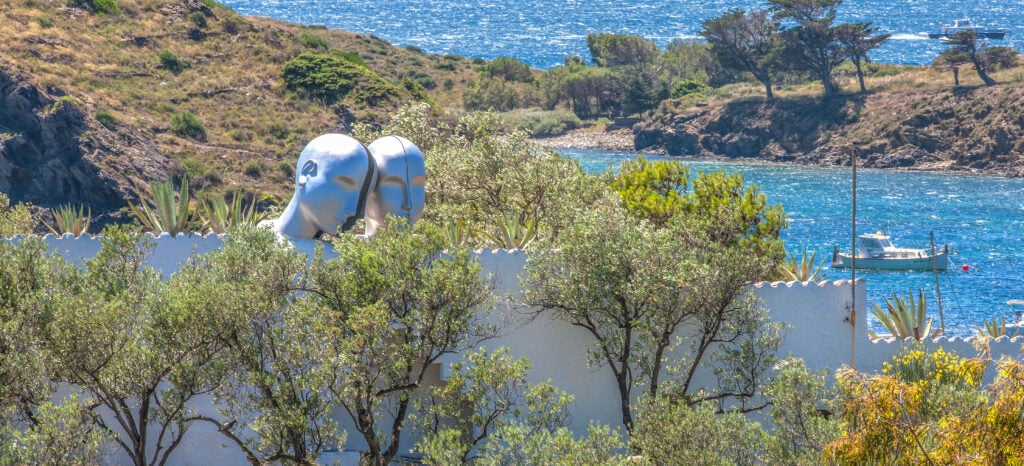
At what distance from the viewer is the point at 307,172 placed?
22641 mm

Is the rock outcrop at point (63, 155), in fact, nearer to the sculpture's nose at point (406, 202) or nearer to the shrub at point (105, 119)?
the shrub at point (105, 119)

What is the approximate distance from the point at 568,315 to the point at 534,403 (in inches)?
71.8

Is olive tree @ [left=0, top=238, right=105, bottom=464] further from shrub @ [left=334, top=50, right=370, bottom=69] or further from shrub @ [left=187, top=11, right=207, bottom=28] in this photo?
shrub @ [left=334, top=50, right=370, bottom=69]

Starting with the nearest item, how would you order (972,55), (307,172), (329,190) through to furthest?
1. (329,190)
2. (307,172)
3. (972,55)

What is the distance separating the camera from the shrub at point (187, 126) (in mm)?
76812

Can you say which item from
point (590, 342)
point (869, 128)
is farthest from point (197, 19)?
point (590, 342)

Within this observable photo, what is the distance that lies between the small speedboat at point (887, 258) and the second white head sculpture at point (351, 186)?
4972 cm

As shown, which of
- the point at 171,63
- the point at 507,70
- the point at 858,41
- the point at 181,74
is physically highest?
the point at 171,63

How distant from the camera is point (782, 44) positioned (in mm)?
124500

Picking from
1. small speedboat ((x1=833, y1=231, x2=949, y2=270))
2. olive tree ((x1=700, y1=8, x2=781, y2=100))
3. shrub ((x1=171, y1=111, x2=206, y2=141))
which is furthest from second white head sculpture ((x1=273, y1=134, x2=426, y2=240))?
olive tree ((x1=700, y1=8, x2=781, y2=100))

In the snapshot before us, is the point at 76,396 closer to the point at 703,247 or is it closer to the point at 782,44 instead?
the point at 703,247

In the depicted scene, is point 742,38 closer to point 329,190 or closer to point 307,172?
point 307,172

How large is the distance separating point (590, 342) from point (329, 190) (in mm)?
4745

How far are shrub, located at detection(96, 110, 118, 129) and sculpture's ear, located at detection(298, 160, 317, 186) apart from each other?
52.5m
